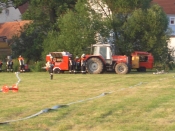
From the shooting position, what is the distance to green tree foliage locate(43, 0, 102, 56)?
120 feet

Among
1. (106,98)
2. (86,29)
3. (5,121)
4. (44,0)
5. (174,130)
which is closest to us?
(174,130)

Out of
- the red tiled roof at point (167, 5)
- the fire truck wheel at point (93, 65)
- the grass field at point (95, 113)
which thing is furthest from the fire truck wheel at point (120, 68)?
the red tiled roof at point (167, 5)

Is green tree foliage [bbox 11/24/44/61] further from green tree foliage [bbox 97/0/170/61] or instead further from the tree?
green tree foliage [bbox 97/0/170/61]

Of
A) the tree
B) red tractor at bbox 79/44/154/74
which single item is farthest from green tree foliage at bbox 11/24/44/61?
red tractor at bbox 79/44/154/74

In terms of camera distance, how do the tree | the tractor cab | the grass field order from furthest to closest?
the tree
the tractor cab
the grass field

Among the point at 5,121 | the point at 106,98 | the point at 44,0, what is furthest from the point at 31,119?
the point at 44,0

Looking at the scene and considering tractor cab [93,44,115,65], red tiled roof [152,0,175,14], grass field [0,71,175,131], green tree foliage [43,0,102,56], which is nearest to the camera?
grass field [0,71,175,131]

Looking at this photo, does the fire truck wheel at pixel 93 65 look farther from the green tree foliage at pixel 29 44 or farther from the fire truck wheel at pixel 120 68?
the green tree foliage at pixel 29 44

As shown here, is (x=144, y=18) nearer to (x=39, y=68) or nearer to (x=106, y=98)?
(x=39, y=68)

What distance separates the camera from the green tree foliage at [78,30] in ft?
120

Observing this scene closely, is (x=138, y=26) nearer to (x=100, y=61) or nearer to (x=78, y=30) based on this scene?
(x=78, y=30)

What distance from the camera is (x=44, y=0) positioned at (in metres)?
42.5

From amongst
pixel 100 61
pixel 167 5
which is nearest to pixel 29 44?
pixel 100 61

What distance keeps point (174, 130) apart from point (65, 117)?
2683 millimetres
